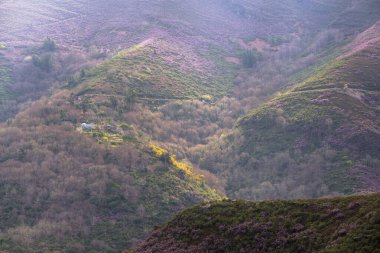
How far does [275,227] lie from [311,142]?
26162 millimetres

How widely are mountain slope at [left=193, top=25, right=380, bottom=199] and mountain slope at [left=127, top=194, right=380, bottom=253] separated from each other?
1739cm

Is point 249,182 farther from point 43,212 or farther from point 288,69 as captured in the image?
point 288,69

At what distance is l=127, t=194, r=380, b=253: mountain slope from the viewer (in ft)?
45.0

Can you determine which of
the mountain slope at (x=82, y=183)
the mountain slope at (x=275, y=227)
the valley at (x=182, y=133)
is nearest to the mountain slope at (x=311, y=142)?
the valley at (x=182, y=133)

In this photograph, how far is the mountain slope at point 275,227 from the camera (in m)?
13.7

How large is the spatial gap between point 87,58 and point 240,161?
34644 mm

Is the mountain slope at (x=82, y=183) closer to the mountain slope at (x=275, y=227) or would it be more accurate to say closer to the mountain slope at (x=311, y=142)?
the mountain slope at (x=311, y=142)

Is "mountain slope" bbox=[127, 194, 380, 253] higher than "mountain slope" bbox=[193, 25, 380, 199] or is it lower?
higher

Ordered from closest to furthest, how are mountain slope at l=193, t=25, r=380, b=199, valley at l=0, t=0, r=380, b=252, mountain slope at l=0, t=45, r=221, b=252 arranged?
valley at l=0, t=0, r=380, b=252
mountain slope at l=0, t=45, r=221, b=252
mountain slope at l=193, t=25, r=380, b=199

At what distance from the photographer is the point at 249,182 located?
39.0m

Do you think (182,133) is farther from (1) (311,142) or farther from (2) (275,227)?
(2) (275,227)

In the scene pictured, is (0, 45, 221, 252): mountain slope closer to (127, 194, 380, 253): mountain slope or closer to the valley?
the valley

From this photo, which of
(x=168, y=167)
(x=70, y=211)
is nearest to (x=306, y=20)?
(x=168, y=167)

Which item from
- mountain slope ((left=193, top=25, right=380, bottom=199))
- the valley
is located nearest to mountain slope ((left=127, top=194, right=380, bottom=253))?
the valley
